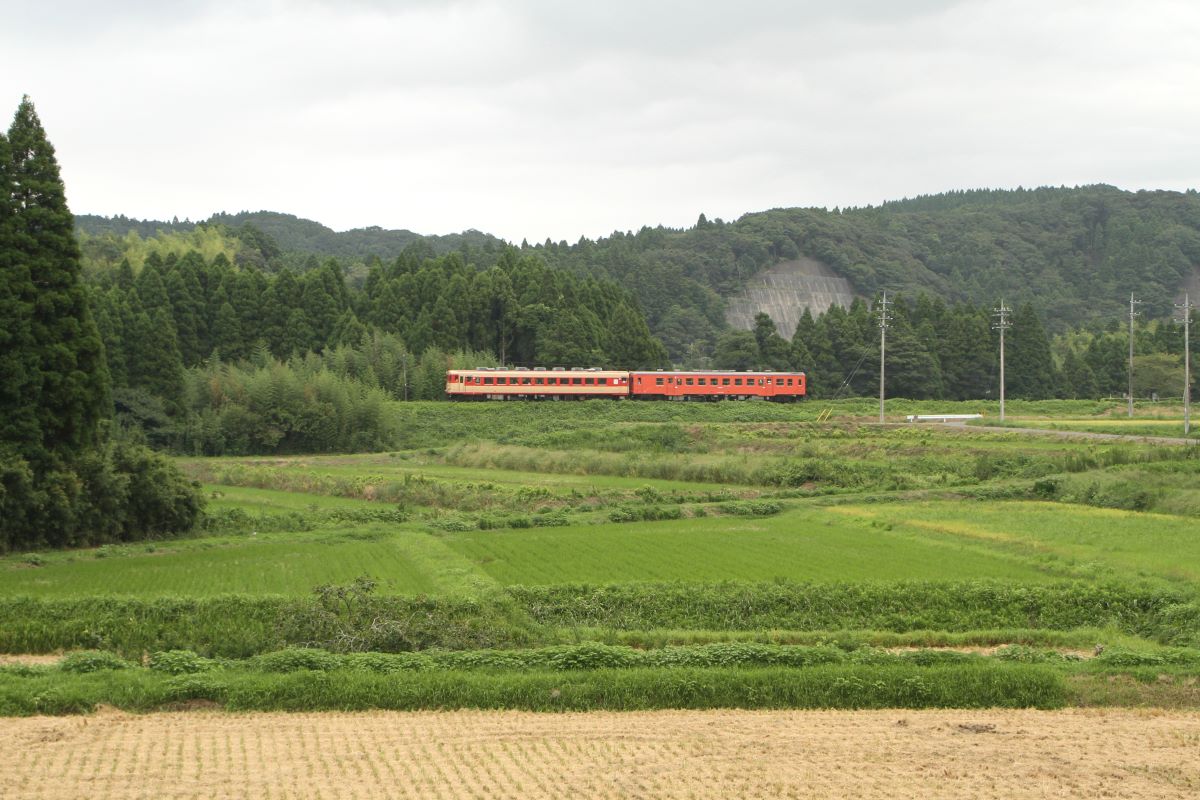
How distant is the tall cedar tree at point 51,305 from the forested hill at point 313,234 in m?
111

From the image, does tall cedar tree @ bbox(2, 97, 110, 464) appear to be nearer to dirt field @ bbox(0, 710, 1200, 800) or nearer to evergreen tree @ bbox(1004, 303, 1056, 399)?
dirt field @ bbox(0, 710, 1200, 800)

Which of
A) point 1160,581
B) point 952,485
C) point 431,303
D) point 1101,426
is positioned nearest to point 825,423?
point 1101,426

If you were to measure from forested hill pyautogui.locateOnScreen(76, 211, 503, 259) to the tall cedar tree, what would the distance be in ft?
365

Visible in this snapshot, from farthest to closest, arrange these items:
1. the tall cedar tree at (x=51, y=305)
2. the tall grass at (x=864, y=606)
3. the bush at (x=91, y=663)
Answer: the tall cedar tree at (x=51, y=305), the tall grass at (x=864, y=606), the bush at (x=91, y=663)

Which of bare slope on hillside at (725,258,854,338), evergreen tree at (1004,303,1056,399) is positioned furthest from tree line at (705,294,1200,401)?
bare slope on hillside at (725,258,854,338)

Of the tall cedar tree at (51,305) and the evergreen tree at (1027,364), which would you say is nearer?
the tall cedar tree at (51,305)

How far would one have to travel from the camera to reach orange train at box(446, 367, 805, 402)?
59.0 m

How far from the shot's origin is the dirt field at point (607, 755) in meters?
10.6

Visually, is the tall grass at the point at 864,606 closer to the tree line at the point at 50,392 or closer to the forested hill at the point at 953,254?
the tree line at the point at 50,392

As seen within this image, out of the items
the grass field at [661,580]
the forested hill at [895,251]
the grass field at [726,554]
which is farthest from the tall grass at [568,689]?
the forested hill at [895,251]

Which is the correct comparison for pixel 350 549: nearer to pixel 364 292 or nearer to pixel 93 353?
pixel 93 353

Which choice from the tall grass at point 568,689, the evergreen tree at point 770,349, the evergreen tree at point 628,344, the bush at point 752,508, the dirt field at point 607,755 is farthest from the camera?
the evergreen tree at point 770,349

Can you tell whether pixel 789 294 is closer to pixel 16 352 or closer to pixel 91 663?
pixel 16 352

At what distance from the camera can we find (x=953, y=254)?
142 meters
